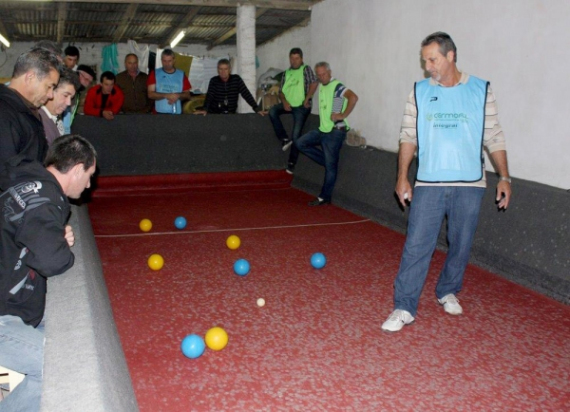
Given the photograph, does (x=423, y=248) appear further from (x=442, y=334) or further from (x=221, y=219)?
(x=221, y=219)

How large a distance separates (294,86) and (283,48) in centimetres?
996

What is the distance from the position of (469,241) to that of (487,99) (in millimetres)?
980

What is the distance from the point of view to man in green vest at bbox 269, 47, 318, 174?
927cm

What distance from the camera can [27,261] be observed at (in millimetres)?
2389

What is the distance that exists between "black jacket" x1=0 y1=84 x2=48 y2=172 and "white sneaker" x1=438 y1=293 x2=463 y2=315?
3.03m

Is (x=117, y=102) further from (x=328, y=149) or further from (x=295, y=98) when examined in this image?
(x=328, y=149)

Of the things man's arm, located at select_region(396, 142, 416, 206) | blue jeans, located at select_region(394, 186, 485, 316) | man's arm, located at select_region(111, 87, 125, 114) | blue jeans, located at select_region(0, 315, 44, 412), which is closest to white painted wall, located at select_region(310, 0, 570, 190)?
blue jeans, located at select_region(394, 186, 485, 316)

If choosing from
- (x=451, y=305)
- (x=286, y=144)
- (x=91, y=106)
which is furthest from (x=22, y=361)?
(x=286, y=144)

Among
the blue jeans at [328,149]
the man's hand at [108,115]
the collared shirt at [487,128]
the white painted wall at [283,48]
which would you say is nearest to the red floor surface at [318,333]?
the collared shirt at [487,128]

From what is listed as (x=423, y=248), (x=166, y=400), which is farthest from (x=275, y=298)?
(x=166, y=400)

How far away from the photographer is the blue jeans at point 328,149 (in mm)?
8172

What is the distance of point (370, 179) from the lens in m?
7.66

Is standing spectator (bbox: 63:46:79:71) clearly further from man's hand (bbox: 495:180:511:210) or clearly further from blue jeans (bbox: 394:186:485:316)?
man's hand (bbox: 495:180:511:210)

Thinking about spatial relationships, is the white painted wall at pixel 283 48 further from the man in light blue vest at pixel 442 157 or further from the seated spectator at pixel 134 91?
the man in light blue vest at pixel 442 157
